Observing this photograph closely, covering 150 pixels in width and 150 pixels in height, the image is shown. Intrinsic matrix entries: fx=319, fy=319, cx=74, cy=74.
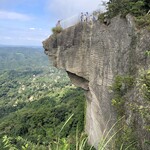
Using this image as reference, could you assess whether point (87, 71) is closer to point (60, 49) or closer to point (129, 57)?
point (60, 49)

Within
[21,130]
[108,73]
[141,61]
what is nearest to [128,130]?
[141,61]

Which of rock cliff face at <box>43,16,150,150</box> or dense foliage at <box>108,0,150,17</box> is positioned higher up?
dense foliage at <box>108,0,150,17</box>

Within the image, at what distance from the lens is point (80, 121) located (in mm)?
24188

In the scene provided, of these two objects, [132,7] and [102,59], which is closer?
[132,7]

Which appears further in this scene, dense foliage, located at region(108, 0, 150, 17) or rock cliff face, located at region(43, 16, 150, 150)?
dense foliage, located at region(108, 0, 150, 17)

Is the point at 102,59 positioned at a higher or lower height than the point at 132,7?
lower

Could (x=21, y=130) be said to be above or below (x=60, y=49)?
below

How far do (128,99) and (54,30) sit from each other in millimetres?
10961

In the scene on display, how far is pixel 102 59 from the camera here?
15477mm

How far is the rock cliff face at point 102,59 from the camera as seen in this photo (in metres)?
11.3

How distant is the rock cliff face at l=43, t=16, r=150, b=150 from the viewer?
11.3 m

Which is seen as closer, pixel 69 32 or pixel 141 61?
pixel 141 61

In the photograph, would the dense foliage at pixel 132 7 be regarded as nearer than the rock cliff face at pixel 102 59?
No

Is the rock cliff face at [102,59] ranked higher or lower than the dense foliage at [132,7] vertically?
lower
